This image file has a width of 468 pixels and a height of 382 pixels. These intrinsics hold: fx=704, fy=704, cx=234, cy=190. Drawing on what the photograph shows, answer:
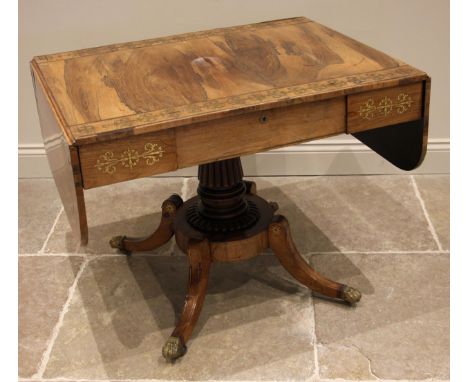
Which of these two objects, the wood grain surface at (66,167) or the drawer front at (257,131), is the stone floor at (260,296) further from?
the drawer front at (257,131)

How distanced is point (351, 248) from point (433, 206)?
0.49m

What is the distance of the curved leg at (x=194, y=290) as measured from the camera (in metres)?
2.21

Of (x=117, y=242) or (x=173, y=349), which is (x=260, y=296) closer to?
(x=173, y=349)

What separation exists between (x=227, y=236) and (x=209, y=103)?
593 mm

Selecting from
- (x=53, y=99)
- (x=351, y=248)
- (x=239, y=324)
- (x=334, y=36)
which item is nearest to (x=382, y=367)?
(x=239, y=324)

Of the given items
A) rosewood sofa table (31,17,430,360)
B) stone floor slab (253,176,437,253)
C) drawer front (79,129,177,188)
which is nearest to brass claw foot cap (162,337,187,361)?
rosewood sofa table (31,17,430,360)

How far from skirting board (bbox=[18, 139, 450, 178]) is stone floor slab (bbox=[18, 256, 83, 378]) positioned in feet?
2.47

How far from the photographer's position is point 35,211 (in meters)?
3.06

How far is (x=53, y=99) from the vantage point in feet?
6.38

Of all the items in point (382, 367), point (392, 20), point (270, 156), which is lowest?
point (382, 367)

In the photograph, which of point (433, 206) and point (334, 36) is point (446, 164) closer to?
point (433, 206)

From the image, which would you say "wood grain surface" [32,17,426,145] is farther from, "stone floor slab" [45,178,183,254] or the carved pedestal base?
"stone floor slab" [45,178,183,254]

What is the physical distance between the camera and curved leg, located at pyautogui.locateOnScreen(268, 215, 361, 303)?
231cm

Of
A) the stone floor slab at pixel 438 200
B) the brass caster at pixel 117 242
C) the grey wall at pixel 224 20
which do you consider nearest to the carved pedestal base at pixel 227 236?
the brass caster at pixel 117 242
